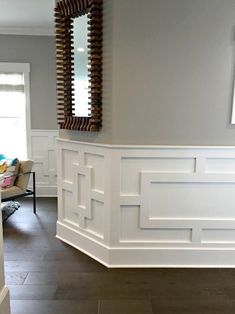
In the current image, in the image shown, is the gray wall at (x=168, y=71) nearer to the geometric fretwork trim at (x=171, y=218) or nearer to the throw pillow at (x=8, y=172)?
the geometric fretwork trim at (x=171, y=218)

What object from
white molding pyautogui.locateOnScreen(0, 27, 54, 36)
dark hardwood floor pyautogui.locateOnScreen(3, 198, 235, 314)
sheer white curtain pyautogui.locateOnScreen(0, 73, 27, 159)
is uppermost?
white molding pyautogui.locateOnScreen(0, 27, 54, 36)

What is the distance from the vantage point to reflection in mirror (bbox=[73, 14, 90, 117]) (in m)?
2.57

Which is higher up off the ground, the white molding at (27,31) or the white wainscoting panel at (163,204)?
the white molding at (27,31)

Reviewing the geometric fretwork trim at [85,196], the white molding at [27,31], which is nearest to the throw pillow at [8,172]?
the geometric fretwork trim at [85,196]

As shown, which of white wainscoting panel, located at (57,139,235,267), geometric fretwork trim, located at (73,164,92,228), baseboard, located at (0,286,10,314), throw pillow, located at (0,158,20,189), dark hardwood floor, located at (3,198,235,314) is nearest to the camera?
baseboard, located at (0,286,10,314)

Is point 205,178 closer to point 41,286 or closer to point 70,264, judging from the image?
point 70,264

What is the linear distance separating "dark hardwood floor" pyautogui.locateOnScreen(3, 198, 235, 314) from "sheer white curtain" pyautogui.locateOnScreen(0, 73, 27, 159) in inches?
84.6

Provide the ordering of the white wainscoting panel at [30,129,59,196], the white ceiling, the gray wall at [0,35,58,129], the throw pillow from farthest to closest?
the white wainscoting panel at [30,129,59,196], the gray wall at [0,35,58,129], the throw pillow, the white ceiling

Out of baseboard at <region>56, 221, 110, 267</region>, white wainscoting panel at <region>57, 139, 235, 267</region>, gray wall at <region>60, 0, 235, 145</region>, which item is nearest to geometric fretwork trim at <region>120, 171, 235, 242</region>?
white wainscoting panel at <region>57, 139, 235, 267</region>

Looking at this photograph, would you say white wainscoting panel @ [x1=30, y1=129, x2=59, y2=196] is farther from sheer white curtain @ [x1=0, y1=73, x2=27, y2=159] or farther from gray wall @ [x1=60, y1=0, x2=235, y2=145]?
gray wall @ [x1=60, y1=0, x2=235, y2=145]

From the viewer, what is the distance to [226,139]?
238cm

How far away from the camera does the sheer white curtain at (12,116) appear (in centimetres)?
446

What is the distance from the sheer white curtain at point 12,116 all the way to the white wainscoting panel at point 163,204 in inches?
95.2

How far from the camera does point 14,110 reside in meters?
4.54
